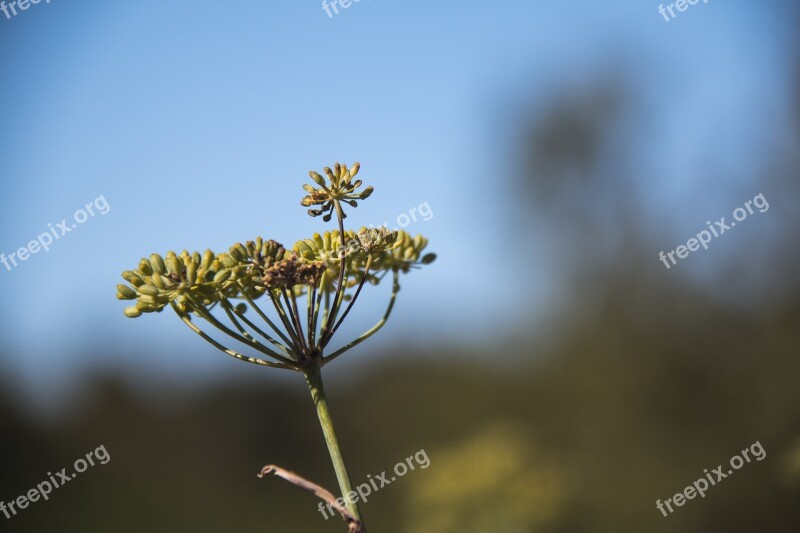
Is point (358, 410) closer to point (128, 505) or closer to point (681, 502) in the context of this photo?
point (128, 505)

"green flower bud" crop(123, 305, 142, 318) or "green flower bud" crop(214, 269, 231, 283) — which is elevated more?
"green flower bud" crop(123, 305, 142, 318)

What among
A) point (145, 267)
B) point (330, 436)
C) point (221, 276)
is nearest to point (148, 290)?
point (145, 267)

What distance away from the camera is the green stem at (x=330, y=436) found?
1519mm

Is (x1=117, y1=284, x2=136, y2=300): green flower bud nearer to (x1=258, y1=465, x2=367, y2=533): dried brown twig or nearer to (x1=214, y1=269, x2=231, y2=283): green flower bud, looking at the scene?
(x1=214, y1=269, x2=231, y2=283): green flower bud

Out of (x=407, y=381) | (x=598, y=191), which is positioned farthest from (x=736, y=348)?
(x=407, y=381)

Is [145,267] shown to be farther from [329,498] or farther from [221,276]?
[329,498]

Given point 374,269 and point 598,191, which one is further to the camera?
point 598,191

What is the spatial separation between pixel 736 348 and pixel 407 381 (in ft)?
23.9

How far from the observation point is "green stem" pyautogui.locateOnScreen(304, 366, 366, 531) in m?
1.52

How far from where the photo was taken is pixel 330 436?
5.30 ft

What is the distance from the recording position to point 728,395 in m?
11.6

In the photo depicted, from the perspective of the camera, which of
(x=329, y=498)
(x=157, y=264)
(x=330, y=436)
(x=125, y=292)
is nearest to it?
(x=329, y=498)

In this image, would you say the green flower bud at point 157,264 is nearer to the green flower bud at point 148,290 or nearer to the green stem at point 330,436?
the green flower bud at point 148,290

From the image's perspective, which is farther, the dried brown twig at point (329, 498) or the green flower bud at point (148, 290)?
the green flower bud at point (148, 290)
